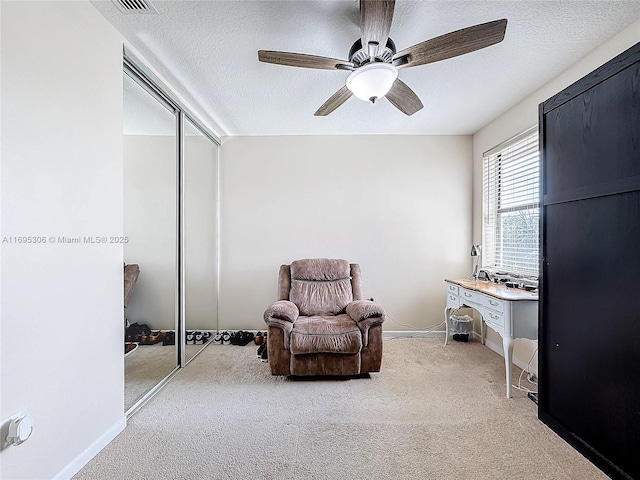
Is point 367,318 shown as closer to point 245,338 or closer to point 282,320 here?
point 282,320

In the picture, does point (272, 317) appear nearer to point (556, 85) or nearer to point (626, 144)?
point (626, 144)

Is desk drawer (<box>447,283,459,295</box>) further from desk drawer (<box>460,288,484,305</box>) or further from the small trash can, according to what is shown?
the small trash can

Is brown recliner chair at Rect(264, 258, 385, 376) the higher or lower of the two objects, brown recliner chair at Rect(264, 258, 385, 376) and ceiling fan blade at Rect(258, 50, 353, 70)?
the lower

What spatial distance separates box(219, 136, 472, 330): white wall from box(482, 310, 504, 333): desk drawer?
1354 millimetres

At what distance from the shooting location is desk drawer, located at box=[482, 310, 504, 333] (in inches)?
99.7

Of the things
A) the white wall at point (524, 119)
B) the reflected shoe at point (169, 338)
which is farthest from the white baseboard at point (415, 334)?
the reflected shoe at point (169, 338)

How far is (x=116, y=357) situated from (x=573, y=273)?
9.13ft

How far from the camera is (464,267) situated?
4078 mm

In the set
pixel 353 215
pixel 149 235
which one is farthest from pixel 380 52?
pixel 353 215

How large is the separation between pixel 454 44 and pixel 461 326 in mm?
3130

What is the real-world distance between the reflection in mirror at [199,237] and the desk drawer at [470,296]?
2.65 metres

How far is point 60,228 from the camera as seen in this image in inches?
62.7

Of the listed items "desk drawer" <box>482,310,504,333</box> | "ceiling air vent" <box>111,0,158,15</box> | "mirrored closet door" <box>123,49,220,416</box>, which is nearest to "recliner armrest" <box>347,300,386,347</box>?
"desk drawer" <box>482,310,504,333</box>

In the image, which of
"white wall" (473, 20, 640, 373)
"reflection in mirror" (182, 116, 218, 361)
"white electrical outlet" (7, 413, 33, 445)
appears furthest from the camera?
"reflection in mirror" (182, 116, 218, 361)
